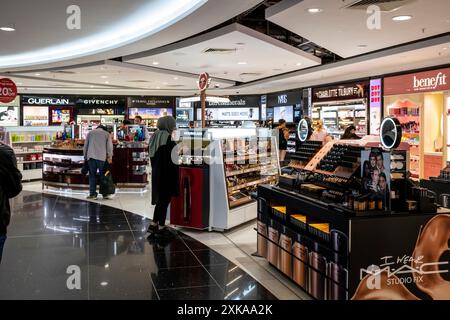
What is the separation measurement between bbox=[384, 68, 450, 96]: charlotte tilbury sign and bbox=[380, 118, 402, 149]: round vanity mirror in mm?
6905

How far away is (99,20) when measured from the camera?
758 cm

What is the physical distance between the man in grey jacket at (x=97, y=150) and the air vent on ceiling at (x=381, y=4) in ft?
17.3

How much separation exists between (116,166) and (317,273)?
24.2 ft

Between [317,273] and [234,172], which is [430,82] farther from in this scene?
[317,273]

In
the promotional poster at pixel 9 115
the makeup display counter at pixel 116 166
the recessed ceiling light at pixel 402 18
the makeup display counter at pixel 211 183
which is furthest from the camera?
the promotional poster at pixel 9 115

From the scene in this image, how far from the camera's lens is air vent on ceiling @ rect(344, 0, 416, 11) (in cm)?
582

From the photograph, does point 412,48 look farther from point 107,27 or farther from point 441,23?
point 107,27

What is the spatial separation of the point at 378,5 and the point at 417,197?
142 inches

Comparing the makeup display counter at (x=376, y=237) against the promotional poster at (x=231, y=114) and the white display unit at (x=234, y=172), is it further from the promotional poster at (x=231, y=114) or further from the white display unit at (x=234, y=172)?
the promotional poster at (x=231, y=114)

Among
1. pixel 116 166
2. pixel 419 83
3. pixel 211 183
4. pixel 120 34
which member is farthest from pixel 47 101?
pixel 211 183

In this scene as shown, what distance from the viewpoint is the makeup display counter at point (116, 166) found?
1017 centimetres

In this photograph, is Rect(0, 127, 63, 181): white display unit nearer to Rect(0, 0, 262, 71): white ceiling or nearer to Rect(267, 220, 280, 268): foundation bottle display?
Rect(0, 0, 262, 71): white ceiling

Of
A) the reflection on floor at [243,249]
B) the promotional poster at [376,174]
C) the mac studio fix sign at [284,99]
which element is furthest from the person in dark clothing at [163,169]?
the mac studio fix sign at [284,99]
